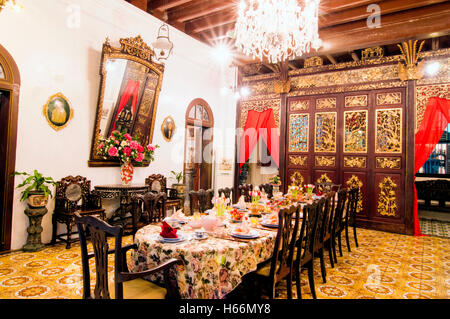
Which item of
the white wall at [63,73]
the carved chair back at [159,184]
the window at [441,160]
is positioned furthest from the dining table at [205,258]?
the window at [441,160]

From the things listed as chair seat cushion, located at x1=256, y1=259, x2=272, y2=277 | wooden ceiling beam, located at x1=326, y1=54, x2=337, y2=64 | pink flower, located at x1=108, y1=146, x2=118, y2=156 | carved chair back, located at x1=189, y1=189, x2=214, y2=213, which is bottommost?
chair seat cushion, located at x1=256, y1=259, x2=272, y2=277

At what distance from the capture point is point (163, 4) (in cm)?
509

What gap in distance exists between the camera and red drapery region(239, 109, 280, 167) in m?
6.98

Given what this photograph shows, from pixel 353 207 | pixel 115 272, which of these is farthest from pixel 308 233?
pixel 353 207

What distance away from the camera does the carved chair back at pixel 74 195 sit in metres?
4.06

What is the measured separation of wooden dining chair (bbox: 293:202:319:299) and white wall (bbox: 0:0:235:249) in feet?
11.1

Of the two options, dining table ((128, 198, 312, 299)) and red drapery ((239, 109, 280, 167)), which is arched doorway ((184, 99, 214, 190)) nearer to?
red drapery ((239, 109, 280, 167))

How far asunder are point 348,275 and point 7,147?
14.2 ft

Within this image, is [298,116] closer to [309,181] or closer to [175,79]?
[309,181]

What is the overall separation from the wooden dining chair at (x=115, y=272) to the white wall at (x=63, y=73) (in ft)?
8.78

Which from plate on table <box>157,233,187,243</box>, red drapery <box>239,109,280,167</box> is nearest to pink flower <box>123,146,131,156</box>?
plate on table <box>157,233,187,243</box>

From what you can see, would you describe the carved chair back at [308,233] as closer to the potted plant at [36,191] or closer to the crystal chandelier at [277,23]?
the crystal chandelier at [277,23]

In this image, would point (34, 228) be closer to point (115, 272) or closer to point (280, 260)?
point (115, 272)

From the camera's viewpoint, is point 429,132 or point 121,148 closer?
point 121,148
